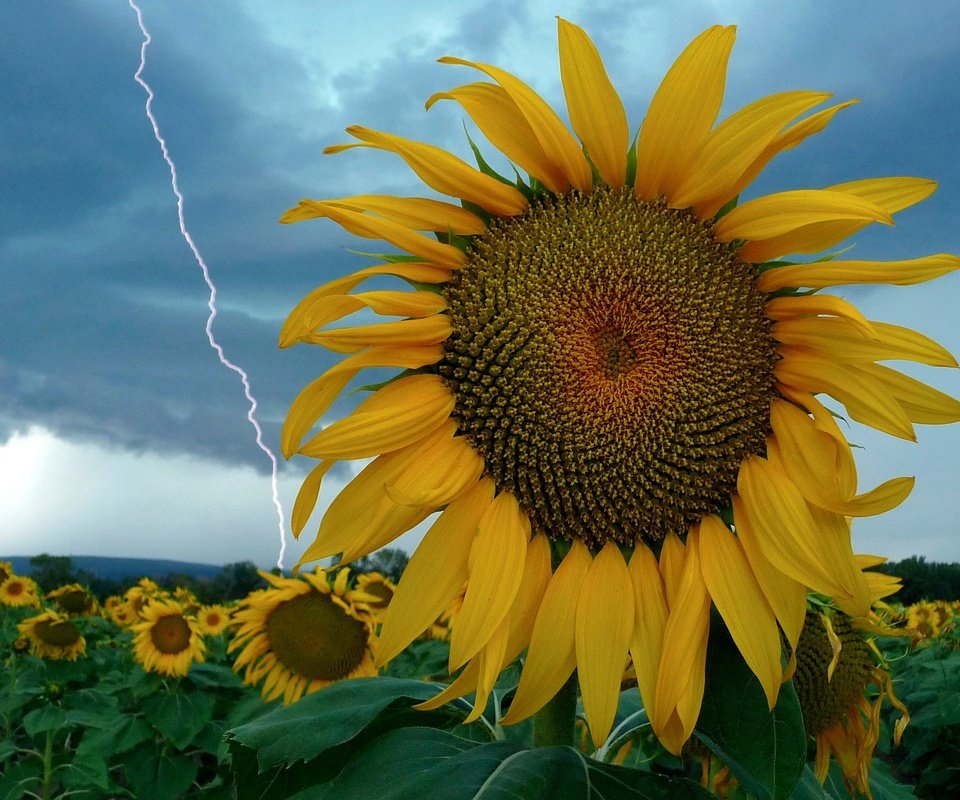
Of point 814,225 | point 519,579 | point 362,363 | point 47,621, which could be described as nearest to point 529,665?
point 519,579

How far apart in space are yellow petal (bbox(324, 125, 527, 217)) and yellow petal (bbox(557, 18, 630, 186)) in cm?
22

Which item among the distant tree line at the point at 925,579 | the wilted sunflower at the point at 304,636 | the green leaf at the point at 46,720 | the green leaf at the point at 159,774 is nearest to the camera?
the wilted sunflower at the point at 304,636

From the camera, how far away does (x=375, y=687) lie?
98.9 inches

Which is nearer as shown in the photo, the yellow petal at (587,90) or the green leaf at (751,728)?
the green leaf at (751,728)

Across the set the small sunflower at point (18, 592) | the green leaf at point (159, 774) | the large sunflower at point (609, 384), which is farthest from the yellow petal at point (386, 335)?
the small sunflower at point (18, 592)

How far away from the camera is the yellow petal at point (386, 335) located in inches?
79.3

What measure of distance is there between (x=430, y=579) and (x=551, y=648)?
295 millimetres

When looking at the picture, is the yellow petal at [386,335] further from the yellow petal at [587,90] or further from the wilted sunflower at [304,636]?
the wilted sunflower at [304,636]

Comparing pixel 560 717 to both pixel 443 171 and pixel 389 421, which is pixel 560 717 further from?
pixel 443 171

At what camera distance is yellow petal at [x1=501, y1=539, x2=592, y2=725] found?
205cm

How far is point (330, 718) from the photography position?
2348 millimetres

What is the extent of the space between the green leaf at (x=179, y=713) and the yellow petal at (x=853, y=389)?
7.00 meters

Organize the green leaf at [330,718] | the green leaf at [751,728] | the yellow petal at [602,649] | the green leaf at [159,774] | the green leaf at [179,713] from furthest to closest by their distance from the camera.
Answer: the green leaf at [179,713] < the green leaf at [159,774] < the green leaf at [330,718] < the yellow petal at [602,649] < the green leaf at [751,728]

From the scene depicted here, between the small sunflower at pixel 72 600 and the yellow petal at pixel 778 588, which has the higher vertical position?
the yellow petal at pixel 778 588
